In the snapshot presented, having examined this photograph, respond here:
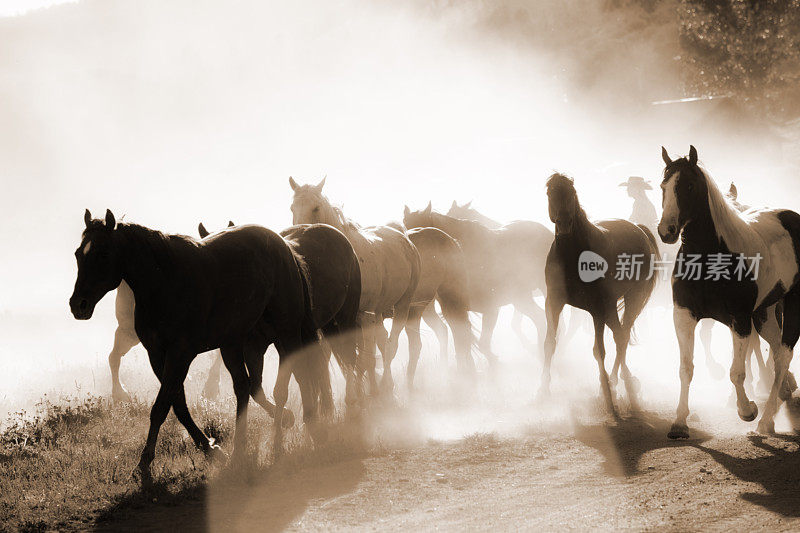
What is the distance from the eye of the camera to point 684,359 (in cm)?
876

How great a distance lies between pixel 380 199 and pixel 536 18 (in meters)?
37.0

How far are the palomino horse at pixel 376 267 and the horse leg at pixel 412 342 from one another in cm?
37

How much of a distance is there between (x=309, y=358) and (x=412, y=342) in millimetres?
4273

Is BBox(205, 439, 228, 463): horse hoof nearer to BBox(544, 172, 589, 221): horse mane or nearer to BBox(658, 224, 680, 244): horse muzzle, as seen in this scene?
BBox(658, 224, 680, 244): horse muzzle

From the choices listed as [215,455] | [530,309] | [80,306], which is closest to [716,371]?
[530,309]

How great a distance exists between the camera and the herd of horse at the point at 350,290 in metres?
7.02

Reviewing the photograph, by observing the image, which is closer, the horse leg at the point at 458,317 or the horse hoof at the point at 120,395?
the horse hoof at the point at 120,395

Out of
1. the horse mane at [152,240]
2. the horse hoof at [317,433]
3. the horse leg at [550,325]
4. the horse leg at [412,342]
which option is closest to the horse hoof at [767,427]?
the horse leg at [550,325]

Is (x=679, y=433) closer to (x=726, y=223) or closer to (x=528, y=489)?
(x=726, y=223)

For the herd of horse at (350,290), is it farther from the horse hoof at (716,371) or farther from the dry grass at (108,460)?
the horse hoof at (716,371)

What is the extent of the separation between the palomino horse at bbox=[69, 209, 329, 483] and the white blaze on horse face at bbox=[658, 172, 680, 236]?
3.52 m

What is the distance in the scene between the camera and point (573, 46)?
78938mm

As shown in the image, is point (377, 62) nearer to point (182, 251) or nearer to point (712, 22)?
point (712, 22)

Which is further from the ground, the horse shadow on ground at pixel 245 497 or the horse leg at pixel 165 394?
the horse leg at pixel 165 394
